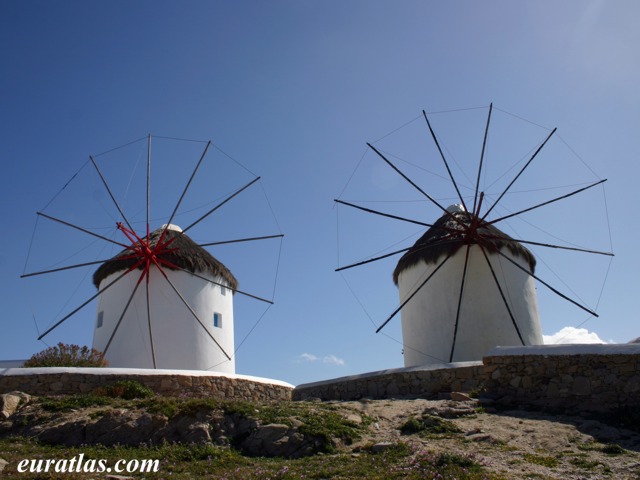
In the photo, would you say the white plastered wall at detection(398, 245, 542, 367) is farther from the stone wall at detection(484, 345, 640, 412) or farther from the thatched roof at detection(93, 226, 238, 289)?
the thatched roof at detection(93, 226, 238, 289)

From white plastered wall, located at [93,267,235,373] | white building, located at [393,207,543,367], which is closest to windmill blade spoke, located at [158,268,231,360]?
white plastered wall, located at [93,267,235,373]

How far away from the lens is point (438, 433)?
31.6 feet

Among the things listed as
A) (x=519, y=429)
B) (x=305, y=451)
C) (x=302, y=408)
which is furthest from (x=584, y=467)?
(x=302, y=408)

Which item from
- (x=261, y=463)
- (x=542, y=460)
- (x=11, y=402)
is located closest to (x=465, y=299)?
(x=542, y=460)

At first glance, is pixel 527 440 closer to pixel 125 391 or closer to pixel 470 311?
pixel 125 391

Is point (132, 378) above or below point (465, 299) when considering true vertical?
below

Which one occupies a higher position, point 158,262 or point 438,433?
point 158,262

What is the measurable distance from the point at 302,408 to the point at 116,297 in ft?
31.0

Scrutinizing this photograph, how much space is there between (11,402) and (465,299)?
37.6 ft

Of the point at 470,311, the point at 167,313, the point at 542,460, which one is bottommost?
the point at 542,460

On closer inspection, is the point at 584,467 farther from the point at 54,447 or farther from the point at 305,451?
the point at 54,447

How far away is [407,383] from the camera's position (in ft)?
44.9

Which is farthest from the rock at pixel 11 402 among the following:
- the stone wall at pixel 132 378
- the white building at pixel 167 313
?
the white building at pixel 167 313

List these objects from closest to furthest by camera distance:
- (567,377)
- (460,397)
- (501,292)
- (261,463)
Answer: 1. (261,463)
2. (567,377)
3. (460,397)
4. (501,292)
